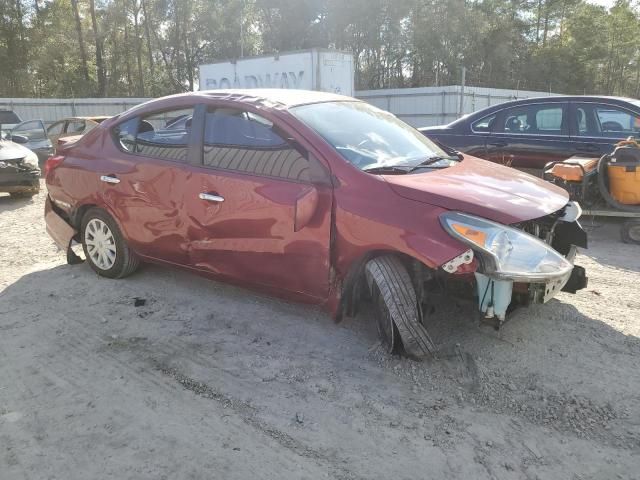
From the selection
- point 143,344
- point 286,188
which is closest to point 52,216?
point 143,344

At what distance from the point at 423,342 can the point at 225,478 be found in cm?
143

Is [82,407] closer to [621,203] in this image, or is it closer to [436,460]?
[436,460]

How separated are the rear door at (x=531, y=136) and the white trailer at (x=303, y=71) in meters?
10.0

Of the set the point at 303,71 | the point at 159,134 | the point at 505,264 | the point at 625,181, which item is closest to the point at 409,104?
the point at 303,71

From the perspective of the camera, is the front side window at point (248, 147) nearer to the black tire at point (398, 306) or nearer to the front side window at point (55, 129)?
the black tire at point (398, 306)

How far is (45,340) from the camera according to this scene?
392 cm

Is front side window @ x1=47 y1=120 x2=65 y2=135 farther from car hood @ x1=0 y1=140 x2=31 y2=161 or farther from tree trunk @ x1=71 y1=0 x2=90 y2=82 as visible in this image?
tree trunk @ x1=71 y1=0 x2=90 y2=82

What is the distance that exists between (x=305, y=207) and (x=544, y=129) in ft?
16.6

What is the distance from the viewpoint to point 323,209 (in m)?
3.58

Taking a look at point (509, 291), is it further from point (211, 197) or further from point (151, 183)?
point (151, 183)

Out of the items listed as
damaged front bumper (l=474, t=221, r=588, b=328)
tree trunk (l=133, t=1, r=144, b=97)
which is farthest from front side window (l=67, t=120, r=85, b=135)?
tree trunk (l=133, t=1, r=144, b=97)

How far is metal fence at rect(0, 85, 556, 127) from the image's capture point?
2134 centimetres

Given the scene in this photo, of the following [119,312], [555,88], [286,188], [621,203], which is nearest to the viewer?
[286,188]

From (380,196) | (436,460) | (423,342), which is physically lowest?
(436,460)
